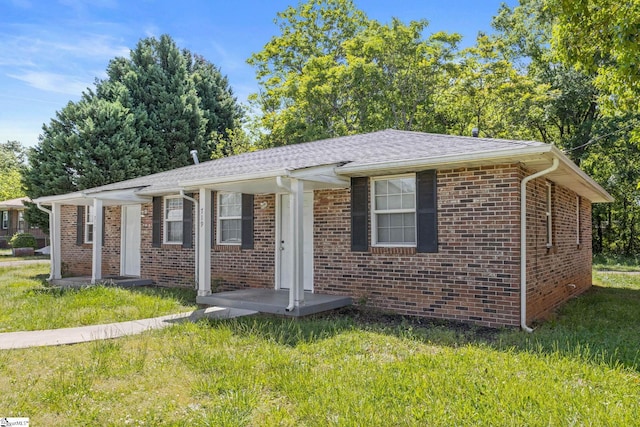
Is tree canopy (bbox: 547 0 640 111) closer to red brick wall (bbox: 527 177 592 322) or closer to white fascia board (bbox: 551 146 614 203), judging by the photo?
white fascia board (bbox: 551 146 614 203)

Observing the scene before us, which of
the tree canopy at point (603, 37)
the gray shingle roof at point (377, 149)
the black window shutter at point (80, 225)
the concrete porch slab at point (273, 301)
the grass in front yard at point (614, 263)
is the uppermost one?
the tree canopy at point (603, 37)

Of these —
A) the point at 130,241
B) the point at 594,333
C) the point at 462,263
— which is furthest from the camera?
the point at 130,241

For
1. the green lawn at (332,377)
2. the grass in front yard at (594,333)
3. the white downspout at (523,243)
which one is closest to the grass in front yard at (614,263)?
the grass in front yard at (594,333)

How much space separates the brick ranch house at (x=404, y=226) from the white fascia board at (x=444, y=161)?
0.02 meters

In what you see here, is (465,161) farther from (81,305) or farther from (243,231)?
(81,305)

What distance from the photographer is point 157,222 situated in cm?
1172

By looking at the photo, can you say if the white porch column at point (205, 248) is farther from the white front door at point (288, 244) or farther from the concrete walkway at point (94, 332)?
the white front door at point (288, 244)

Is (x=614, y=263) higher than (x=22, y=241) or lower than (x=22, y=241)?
lower

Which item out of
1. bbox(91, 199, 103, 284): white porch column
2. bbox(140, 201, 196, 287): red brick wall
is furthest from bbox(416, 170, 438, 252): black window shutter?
bbox(91, 199, 103, 284): white porch column

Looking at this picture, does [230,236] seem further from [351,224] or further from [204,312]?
[351,224]

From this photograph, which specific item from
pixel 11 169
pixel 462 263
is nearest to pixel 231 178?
pixel 462 263

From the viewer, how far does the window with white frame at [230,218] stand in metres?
10.2

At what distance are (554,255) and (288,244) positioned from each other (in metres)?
5.39

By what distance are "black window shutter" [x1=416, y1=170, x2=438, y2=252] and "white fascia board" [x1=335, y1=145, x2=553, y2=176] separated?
11.8 inches
